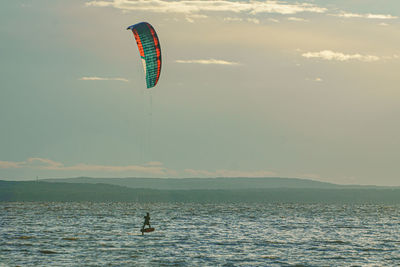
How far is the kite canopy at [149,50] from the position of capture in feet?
180

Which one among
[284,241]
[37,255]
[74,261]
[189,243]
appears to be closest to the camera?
[74,261]

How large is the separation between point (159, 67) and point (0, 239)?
88.9ft

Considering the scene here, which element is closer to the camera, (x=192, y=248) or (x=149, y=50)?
(x=149, y=50)

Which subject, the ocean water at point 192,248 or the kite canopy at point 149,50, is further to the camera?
the kite canopy at point 149,50

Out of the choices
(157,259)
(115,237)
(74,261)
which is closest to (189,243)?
(115,237)

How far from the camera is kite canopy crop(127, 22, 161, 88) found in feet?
180

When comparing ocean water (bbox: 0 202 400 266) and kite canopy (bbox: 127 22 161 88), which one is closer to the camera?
ocean water (bbox: 0 202 400 266)

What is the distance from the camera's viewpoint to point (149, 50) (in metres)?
55.8

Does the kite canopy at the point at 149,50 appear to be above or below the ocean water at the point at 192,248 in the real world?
above

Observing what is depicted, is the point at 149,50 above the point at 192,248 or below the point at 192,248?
above

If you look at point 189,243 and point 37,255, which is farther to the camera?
point 189,243

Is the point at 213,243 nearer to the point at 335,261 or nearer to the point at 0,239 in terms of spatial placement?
the point at 335,261

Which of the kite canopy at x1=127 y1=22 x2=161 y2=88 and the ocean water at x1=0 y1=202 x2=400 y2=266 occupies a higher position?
the kite canopy at x1=127 y1=22 x2=161 y2=88

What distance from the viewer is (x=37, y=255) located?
5359 cm
